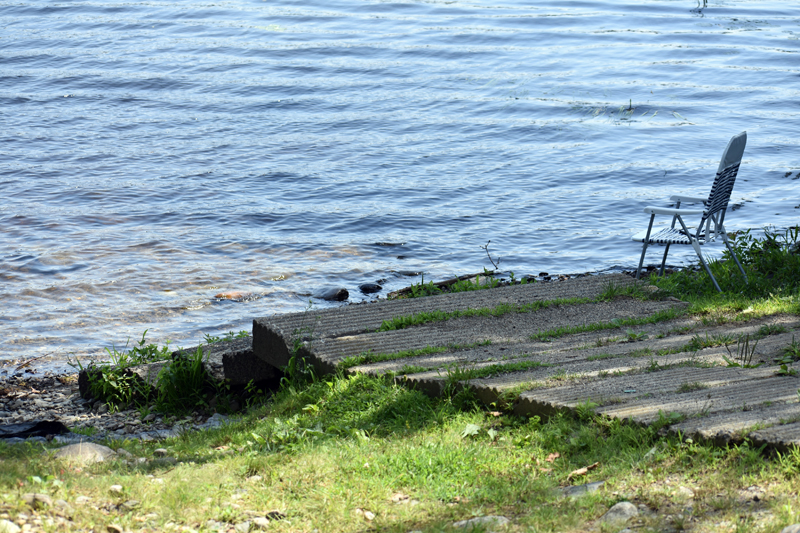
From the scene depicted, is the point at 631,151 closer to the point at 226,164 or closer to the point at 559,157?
the point at 559,157

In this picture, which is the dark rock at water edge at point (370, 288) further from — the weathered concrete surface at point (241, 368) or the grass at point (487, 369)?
the grass at point (487, 369)

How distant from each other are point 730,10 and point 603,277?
24904 millimetres

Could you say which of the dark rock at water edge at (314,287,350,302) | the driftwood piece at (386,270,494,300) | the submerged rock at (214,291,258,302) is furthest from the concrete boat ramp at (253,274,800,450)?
the submerged rock at (214,291,258,302)

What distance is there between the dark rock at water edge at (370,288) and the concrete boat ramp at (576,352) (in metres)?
2.80

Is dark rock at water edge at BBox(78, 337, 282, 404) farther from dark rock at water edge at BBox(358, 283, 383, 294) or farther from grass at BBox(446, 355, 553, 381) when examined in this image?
dark rock at water edge at BBox(358, 283, 383, 294)

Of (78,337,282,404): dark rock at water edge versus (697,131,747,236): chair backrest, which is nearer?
(78,337,282,404): dark rock at water edge

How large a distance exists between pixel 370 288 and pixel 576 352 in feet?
14.4

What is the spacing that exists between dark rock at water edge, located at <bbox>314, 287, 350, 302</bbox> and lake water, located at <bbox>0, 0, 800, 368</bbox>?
45 centimetres

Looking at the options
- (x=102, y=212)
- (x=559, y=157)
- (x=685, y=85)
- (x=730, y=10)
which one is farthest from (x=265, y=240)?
(x=730, y=10)

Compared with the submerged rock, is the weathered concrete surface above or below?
above

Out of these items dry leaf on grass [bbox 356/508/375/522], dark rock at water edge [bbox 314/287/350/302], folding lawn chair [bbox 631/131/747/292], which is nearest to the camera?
dry leaf on grass [bbox 356/508/375/522]

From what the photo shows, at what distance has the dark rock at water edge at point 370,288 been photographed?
934 centimetres

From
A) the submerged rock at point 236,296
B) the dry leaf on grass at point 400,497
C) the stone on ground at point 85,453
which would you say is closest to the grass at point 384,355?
the stone on ground at point 85,453

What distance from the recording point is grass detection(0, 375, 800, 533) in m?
3.12
